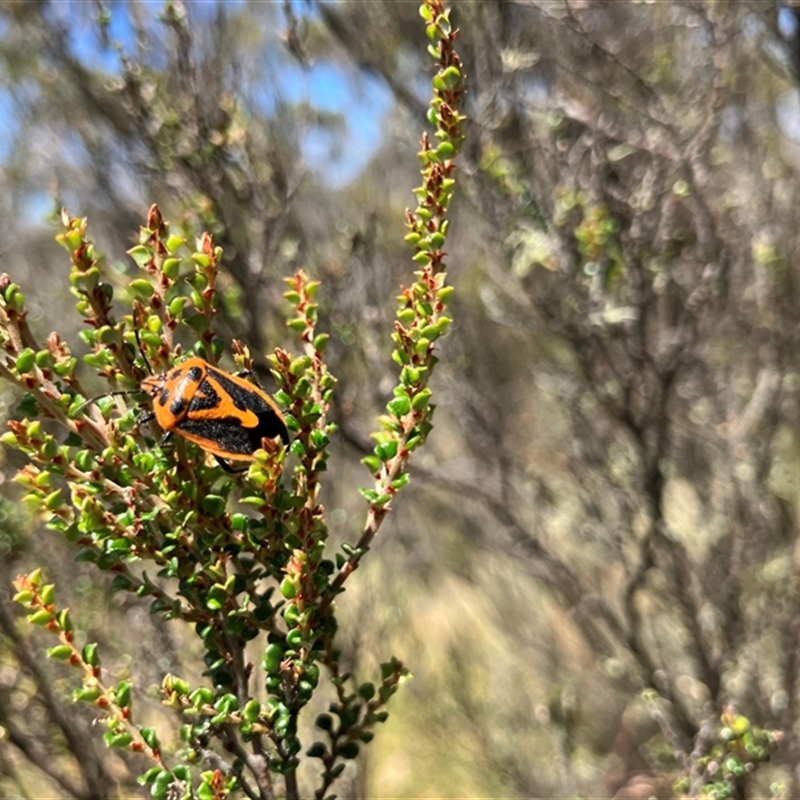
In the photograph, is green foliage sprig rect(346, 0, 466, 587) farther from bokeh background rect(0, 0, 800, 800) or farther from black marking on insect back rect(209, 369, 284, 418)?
bokeh background rect(0, 0, 800, 800)

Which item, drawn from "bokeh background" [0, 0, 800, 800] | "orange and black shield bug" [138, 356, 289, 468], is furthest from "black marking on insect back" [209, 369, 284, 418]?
"bokeh background" [0, 0, 800, 800]

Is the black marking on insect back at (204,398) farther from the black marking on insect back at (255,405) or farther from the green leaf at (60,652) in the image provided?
the green leaf at (60,652)

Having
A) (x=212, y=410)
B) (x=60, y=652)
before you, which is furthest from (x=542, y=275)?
(x=60, y=652)

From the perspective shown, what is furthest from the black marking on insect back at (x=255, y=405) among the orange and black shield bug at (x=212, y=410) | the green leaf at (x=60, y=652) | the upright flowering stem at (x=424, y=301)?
the green leaf at (x=60, y=652)

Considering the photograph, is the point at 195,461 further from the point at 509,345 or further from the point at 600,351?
the point at 509,345

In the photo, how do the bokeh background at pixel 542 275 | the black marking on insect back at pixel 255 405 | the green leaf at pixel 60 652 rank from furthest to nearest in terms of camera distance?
the bokeh background at pixel 542 275 → the black marking on insect back at pixel 255 405 → the green leaf at pixel 60 652

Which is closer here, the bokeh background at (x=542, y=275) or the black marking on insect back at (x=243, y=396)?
the black marking on insect back at (x=243, y=396)
